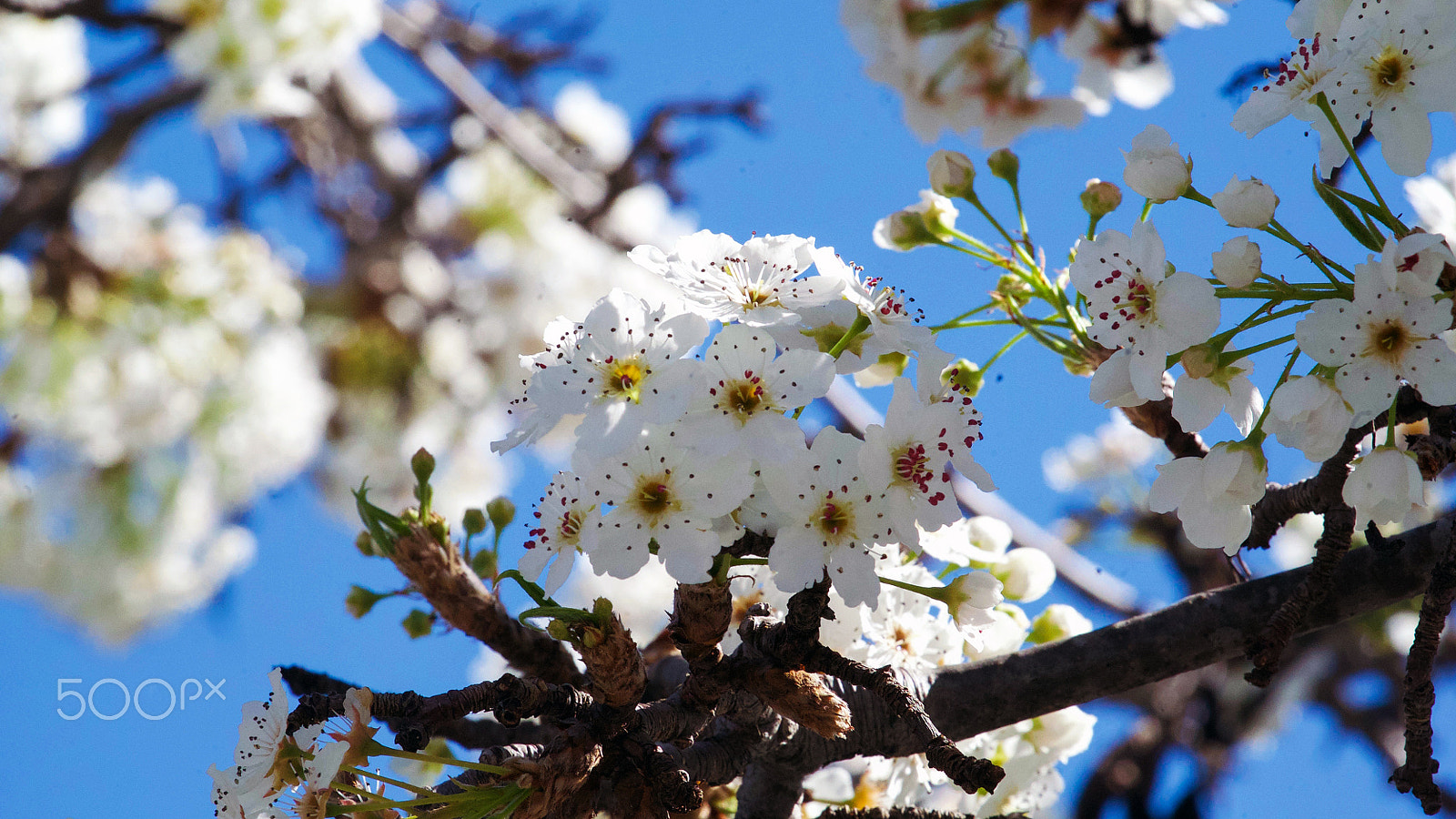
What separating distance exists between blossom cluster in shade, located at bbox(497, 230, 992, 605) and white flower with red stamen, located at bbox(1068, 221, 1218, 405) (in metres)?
0.13

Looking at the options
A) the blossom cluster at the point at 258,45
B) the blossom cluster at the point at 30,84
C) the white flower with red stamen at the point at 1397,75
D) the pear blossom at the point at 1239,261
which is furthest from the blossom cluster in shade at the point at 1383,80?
the blossom cluster at the point at 30,84

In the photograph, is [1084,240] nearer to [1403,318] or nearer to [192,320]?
[1403,318]

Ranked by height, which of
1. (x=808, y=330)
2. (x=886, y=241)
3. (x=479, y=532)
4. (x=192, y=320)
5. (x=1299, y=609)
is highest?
(x=192, y=320)

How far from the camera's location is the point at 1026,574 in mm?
1120

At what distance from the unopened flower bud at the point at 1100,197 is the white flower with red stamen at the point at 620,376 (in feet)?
1.50

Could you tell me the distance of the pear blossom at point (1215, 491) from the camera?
0.81 m

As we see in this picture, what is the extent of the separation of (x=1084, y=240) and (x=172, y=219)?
3.86m

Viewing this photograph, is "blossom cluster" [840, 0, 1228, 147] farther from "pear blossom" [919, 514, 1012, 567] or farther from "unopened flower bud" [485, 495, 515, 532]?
"unopened flower bud" [485, 495, 515, 532]

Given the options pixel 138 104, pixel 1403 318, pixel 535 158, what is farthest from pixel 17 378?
pixel 1403 318

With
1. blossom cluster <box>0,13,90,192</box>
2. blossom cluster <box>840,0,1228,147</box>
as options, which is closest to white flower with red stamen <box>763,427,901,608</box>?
blossom cluster <box>840,0,1228,147</box>

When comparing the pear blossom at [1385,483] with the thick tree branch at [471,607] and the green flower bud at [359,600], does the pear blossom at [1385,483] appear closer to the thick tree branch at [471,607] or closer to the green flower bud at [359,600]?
the thick tree branch at [471,607]

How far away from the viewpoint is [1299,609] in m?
0.87

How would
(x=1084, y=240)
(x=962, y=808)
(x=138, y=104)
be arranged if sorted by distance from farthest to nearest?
(x=138, y=104) < (x=962, y=808) < (x=1084, y=240)

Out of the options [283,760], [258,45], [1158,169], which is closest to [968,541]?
[1158,169]
